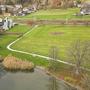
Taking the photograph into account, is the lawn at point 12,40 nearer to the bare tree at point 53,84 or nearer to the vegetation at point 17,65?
the vegetation at point 17,65

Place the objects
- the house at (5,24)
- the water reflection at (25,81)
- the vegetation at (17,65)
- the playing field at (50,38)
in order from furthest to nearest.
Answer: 1. the house at (5,24)
2. the playing field at (50,38)
3. the vegetation at (17,65)
4. the water reflection at (25,81)

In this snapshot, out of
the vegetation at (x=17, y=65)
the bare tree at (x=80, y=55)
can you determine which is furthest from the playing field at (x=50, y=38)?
the bare tree at (x=80, y=55)

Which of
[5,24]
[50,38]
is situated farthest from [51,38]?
[5,24]

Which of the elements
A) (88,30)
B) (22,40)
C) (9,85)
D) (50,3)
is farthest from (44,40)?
(50,3)

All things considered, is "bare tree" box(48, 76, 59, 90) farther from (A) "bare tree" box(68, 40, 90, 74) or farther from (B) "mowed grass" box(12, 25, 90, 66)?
(B) "mowed grass" box(12, 25, 90, 66)

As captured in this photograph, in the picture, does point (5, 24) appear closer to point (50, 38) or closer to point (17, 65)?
point (50, 38)

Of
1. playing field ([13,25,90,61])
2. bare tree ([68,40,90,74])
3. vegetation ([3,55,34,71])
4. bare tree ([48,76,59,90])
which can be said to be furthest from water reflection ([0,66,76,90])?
playing field ([13,25,90,61])

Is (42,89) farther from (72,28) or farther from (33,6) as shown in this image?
(33,6)
